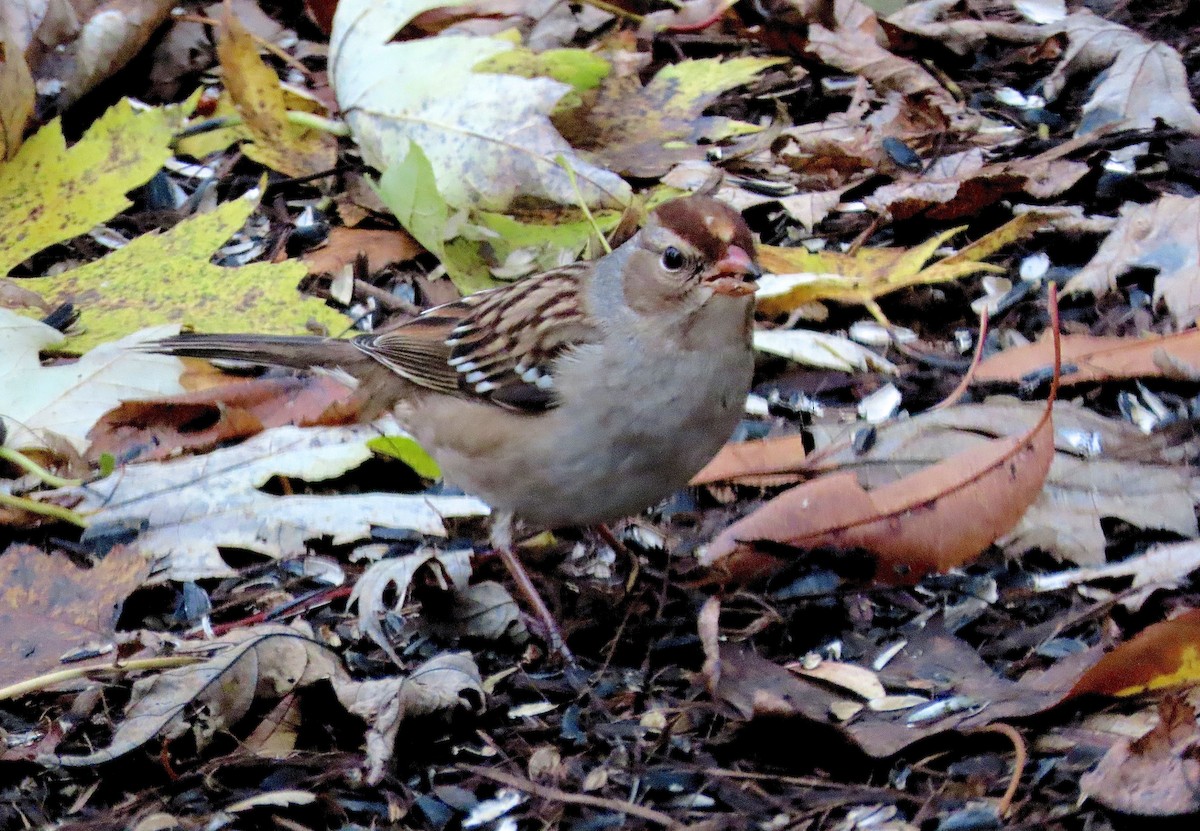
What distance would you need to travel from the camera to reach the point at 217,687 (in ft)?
7.77

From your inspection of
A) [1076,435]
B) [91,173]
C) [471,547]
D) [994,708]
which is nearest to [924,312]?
[1076,435]

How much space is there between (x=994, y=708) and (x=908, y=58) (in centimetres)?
262

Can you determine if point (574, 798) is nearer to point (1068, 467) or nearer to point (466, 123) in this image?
point (1068, 467)

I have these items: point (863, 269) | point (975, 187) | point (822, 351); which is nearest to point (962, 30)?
point (975, 187)

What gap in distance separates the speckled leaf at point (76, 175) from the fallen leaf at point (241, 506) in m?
0.98

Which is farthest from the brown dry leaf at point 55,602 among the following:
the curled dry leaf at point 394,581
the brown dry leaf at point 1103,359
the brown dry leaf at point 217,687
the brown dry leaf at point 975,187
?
the brown dry leaf at point 975,187

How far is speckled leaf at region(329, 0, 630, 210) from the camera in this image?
3592mm

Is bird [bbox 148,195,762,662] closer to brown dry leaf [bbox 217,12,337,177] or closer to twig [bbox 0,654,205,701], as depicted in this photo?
twig [bbox 0,654,205,701]

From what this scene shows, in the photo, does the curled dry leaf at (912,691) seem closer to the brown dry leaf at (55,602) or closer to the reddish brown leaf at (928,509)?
the reddish brown leaf at (928,509)

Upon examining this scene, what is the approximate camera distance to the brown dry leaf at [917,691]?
84.2 inches

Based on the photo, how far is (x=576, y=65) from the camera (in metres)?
3.86

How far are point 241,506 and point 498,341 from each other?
2.08 feet

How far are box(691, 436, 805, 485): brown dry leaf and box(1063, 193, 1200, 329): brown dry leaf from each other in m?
0.83

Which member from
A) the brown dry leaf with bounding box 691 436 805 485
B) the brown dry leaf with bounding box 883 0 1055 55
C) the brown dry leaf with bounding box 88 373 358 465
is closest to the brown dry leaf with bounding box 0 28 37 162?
the brown dry leaf with bounding box 88 373 358 465
